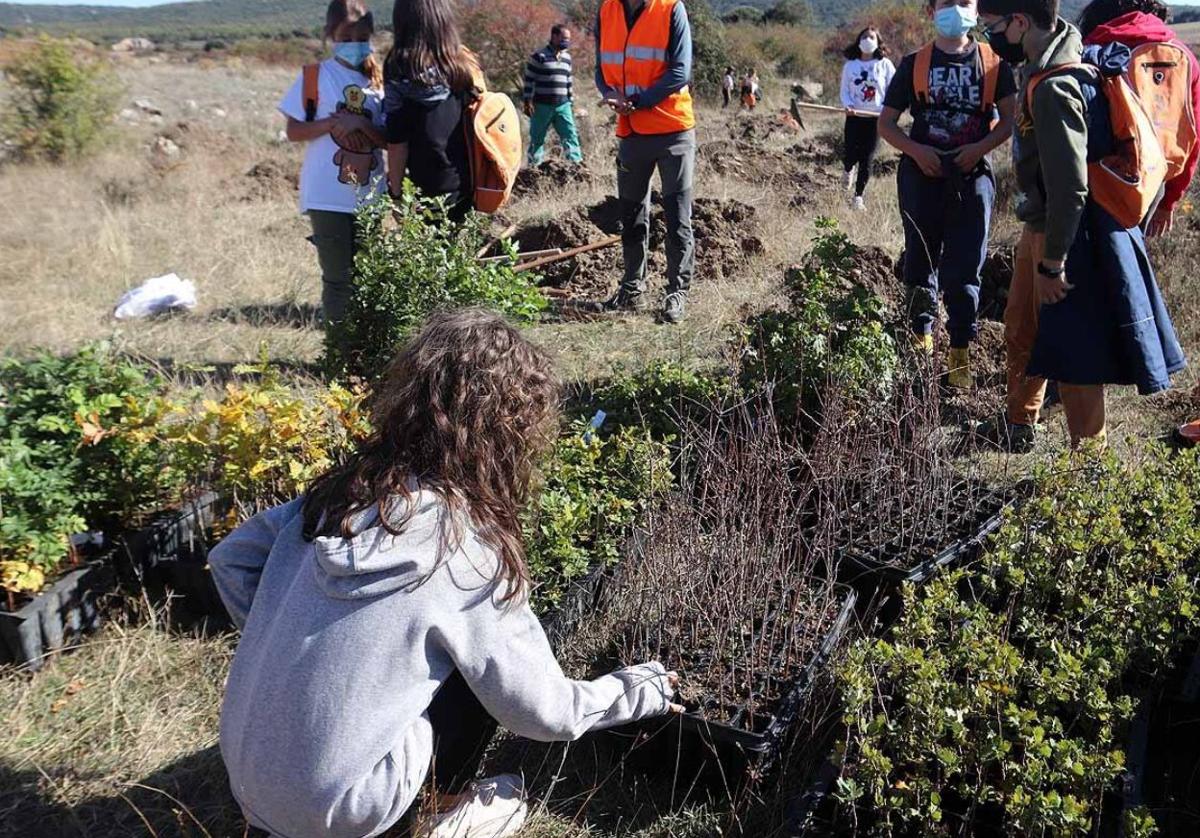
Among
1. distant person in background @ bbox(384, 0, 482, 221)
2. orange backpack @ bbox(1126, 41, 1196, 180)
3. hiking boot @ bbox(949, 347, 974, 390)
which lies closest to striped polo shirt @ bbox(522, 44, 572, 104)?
distant person in background @ bbox(384, 0, 482, 221)

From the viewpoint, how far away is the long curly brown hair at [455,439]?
192 cm

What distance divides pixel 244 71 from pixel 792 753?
38701 millimetres

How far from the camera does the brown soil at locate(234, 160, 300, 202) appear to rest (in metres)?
11.0

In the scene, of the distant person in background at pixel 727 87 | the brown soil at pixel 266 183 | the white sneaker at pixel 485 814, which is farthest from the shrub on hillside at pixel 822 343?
the distant person in background at pixel 727 87

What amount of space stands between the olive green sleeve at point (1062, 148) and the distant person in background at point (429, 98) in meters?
2.31

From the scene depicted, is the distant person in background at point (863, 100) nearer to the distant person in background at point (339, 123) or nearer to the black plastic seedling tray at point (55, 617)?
the distant person in background at point (339, 123)

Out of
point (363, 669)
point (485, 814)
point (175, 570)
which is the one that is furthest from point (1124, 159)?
point (175, 570)

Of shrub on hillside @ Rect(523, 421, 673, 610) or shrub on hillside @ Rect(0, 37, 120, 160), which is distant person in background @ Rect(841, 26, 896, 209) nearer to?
shrub on hillside @ Rect(523, 421, 673, 610)

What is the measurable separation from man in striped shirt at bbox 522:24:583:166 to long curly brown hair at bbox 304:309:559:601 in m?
9.15

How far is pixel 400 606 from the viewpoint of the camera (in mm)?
1834

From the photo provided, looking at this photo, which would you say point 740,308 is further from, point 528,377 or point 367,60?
point 528,377

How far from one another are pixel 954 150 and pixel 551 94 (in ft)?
23.6

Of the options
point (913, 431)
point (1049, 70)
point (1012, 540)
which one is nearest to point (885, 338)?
point (913, 431)

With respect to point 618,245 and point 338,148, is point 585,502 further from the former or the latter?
point 618,245
